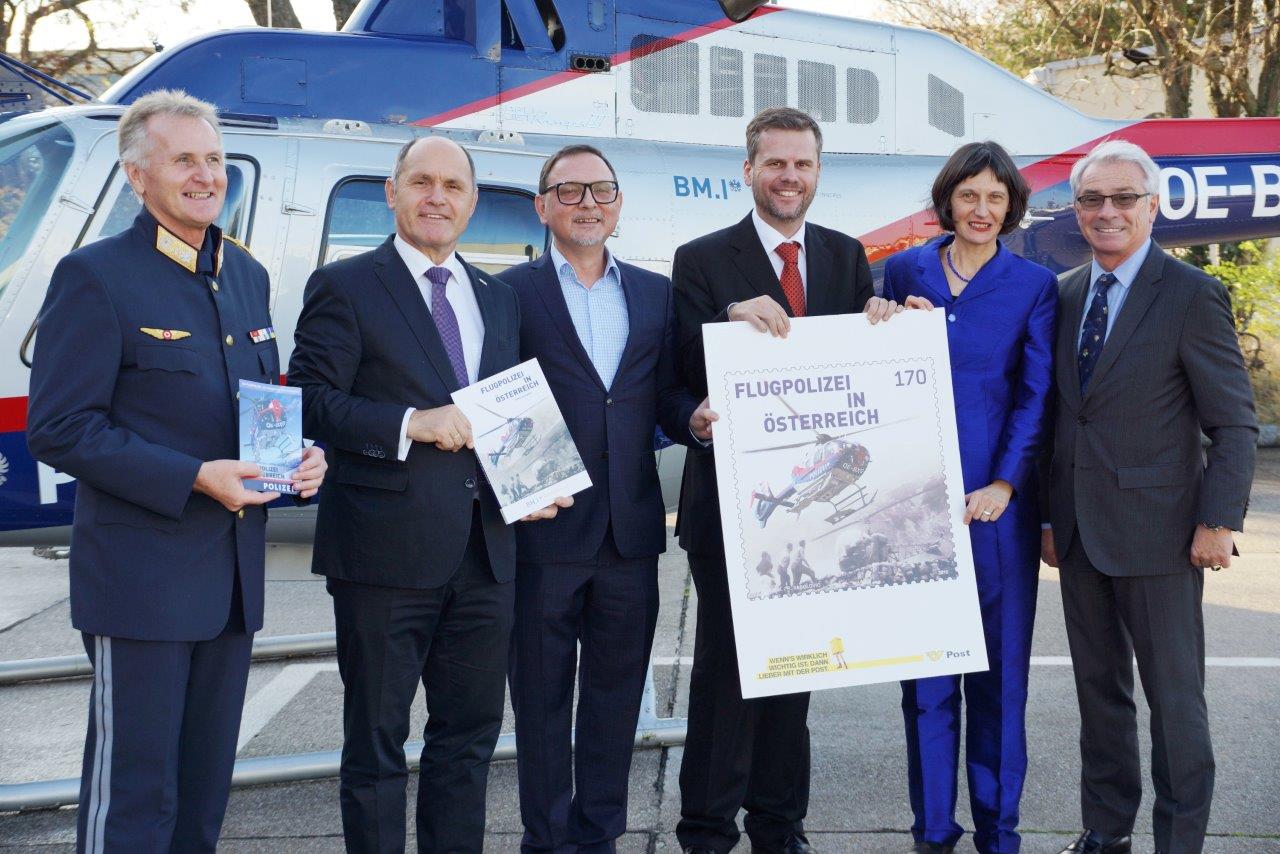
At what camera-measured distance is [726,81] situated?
577 cm

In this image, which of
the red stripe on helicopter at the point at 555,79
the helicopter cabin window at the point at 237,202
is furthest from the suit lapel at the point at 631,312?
the red stripe on helicopter at the point at 555,79

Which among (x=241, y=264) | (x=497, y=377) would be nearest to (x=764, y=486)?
(x=497, y=377)

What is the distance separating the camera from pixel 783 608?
306 cm

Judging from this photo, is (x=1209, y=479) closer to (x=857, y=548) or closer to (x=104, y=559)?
(x=857, y=548)

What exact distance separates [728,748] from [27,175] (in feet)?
10.9

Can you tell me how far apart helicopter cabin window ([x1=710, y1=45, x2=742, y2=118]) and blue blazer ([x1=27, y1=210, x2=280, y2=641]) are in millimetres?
3591

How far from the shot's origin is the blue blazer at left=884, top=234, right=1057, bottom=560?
3238 mm

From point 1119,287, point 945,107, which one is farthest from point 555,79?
point 1119,287

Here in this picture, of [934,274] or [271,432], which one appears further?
[934,274]

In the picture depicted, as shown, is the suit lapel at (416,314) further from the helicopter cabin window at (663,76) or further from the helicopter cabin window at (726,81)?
the helicopter cabin window at (726,81)

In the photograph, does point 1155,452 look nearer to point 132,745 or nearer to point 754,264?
point 754,264

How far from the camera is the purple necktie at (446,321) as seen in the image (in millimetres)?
2963

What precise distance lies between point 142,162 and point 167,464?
0.70 m

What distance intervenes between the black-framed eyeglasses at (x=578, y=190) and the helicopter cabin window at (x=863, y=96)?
3285 mm
